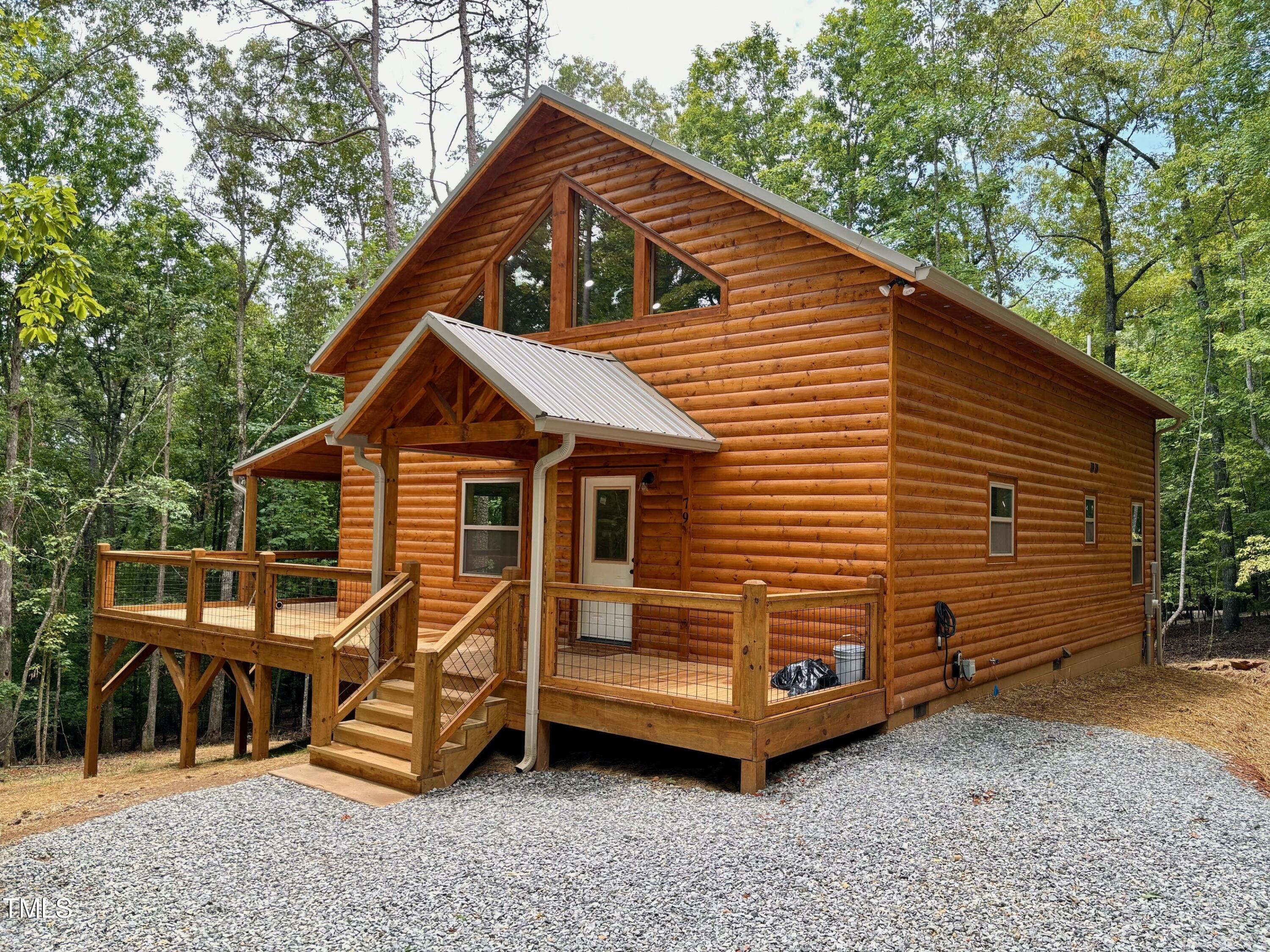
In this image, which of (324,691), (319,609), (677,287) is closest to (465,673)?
(324,691)

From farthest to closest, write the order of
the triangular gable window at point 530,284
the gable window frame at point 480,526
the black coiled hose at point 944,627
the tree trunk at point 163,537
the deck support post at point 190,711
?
the tree trunk at point 163,537 → the deck support post at point 190,711 → the triangular gable window at point 530,284 → the gable window frame at point 480,526 → the black coiled hose at point 944,627

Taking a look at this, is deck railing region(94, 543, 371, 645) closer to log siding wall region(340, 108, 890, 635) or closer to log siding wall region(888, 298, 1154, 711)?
log siding wall region(340, 108, 890, 635)

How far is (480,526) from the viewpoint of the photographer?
11.0m

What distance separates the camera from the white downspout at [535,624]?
736 centimetres

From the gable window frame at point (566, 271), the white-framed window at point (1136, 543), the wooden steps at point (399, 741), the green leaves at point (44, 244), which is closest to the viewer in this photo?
the wooden steps at point (399, 741)

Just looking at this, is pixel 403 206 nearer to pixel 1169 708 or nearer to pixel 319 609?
pixel 319 609

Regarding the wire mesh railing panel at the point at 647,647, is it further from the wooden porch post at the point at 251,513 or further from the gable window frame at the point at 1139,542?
the gable window frame at the point at 1139,542

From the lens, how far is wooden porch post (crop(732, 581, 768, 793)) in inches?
253

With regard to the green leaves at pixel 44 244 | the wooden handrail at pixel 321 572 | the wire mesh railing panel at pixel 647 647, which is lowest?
the wire mesh railing panel at pixel 647 647

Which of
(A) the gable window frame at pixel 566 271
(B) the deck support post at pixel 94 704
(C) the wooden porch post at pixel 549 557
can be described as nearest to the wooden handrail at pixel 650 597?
(C) the wooden porch post at pixel 549 557

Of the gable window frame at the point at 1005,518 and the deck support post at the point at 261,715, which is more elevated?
the gable window frame at the point at 1005,518

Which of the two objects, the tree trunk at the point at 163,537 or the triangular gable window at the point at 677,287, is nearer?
the triangular gable window at the point at 677,287

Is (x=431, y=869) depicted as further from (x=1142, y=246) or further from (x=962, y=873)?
(x=1142, y=246)

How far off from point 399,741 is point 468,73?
70.7 ft
